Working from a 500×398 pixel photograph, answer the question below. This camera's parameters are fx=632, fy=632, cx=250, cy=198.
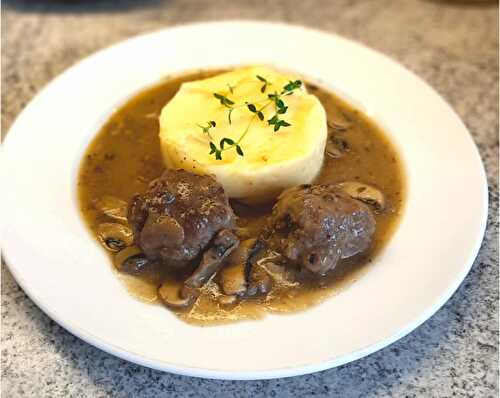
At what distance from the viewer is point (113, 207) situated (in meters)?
3.03

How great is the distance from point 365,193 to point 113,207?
1216 millimetres

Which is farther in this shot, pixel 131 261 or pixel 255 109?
pixel 255 109

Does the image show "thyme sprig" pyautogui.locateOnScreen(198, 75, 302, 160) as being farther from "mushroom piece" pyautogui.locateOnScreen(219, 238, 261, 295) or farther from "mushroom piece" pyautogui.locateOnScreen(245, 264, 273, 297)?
"mushroom piece" pyautogui.locateOnScreen(245, 264, 273, 297)

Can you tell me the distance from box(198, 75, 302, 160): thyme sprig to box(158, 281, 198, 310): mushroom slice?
0.69 metres

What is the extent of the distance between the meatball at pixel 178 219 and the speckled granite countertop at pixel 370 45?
49 centimetres

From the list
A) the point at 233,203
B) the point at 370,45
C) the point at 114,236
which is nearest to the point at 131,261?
the point at 114,236

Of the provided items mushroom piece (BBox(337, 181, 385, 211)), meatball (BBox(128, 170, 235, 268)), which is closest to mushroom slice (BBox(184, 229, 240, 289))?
meatball (BBox(128, 170, 235, 268))

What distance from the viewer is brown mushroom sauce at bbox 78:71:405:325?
2.60 metres

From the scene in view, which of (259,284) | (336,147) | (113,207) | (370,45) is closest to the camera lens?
(259,284)

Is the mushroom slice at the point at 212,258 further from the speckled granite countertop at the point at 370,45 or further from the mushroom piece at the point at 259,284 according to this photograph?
the speckled granite countertop at the point at 370,45

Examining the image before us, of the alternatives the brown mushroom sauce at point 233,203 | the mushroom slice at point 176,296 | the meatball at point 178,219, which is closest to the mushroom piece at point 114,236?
the brown mushroom sauce at point 233,203

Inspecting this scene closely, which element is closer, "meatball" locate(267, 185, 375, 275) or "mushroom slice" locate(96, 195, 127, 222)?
"meatball" locate(267, 185, 375, 275)

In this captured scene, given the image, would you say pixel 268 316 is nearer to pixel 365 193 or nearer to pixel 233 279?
pixel 233 279

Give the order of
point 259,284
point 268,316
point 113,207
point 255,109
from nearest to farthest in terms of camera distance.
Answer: point 268,316, point 259,284, point 113,207, point 255,109
